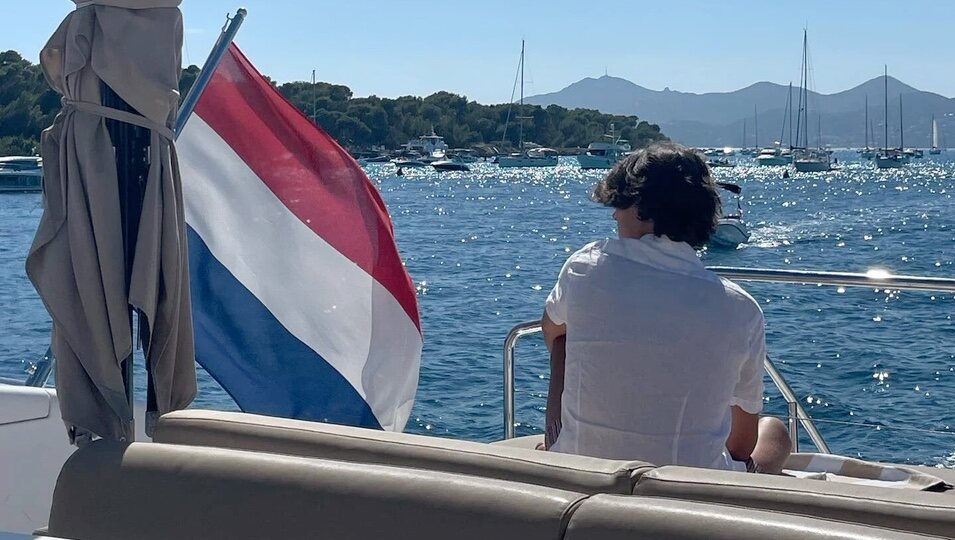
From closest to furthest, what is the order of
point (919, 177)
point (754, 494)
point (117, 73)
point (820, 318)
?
point (754, 494), point (117, 73), point (820, 318), point (919, 177)

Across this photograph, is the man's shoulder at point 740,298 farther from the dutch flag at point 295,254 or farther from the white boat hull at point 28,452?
the white boat hull at point 28,452

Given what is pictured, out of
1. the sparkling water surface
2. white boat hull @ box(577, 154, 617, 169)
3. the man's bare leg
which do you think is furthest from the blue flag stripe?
white boat hull @ box(577, 154, 617, 169)

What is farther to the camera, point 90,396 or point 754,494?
point 90,396

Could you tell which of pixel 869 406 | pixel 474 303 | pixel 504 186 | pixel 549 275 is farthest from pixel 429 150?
pixel 869 406

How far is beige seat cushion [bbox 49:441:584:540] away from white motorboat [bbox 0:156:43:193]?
46807mm

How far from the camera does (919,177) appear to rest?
92.1 meters

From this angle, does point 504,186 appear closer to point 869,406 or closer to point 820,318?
point 820,318

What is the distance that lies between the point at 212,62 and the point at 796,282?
7.03 feet

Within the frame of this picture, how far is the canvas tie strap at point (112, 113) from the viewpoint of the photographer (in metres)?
2.67

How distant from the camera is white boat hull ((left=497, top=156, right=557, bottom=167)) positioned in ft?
331

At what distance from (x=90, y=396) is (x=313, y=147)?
73.4 inches

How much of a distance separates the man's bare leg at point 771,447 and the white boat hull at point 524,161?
97.7 m

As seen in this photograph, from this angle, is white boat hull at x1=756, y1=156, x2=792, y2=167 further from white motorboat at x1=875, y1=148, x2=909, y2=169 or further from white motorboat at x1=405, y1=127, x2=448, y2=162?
white motorboat at x1=405, y1=127, x2=448, y2=162

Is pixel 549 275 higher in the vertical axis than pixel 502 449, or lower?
lower
